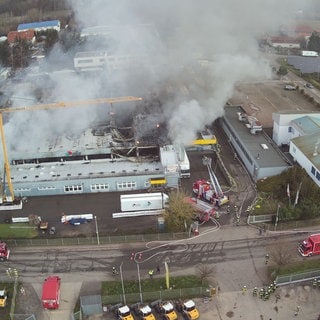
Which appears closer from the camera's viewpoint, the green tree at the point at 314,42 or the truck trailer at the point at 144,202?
the truck trailer at the point at 144,202

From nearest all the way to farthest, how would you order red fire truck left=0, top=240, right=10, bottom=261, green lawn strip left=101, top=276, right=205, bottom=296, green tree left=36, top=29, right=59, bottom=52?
green lawn strip left=101, top=276, right=205, bottom=296 → red fire truck left=0, top=240, right=10, bottom=261 → green tree left=36, top=29, right=59, bottom=52

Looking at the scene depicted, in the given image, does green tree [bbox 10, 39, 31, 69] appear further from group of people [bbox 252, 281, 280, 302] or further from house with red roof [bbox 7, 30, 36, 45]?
group of people [bbox 252, 281, 280, 302]

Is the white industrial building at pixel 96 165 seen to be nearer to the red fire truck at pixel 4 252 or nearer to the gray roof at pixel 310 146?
the red fire truck at pixel 4 252

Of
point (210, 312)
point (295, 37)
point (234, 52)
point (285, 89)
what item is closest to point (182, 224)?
point (210, 312)

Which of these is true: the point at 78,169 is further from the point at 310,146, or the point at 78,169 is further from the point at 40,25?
the point at 40,25

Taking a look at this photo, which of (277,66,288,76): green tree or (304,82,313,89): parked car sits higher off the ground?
(277,66,288,76): green tree

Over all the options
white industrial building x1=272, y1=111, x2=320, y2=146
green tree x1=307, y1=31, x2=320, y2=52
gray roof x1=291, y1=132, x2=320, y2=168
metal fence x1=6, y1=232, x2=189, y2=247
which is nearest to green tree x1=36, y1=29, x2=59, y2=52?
white industrial building x1=272, y1=111, x2=320, y2=146

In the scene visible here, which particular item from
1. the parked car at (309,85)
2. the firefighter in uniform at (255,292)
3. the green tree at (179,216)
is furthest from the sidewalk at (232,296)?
the parked car at (309,85)

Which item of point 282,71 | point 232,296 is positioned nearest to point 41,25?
point 282,71
